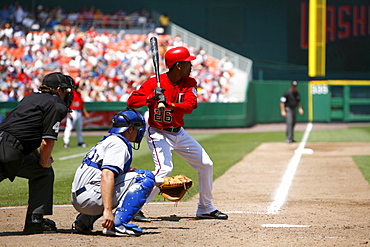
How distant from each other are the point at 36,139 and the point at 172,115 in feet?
5.04

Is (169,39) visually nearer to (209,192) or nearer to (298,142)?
(298,142)

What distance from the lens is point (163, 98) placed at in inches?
217

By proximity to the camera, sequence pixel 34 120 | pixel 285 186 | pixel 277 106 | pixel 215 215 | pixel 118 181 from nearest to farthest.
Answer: pixel 34 120 < pixel 118 181 < pixel 215 215 < pixel 285 186 < pixel 277 106

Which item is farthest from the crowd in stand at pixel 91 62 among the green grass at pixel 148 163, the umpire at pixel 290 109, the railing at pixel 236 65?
the umpire at pixel 290 109

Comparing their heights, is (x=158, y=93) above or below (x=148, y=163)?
above

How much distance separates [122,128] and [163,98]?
0.66 meters

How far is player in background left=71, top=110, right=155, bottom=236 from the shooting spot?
4.90 m

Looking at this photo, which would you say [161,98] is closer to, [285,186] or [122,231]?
[122,231]

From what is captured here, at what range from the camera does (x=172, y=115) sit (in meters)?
5.92

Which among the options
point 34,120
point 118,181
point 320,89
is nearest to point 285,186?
point 118,181

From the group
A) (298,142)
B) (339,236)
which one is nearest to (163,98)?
(339,236)

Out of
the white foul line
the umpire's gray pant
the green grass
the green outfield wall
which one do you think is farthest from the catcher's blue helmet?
the green outfield wall

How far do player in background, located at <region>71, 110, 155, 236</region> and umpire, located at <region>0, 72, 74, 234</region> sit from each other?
16.3 inches

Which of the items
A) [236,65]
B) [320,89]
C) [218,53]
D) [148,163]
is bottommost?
[320,89]
